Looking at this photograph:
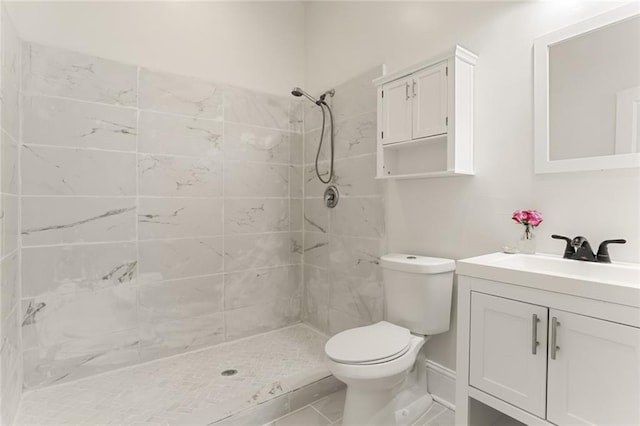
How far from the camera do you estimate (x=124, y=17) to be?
2.03 meters

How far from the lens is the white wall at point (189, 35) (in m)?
1.87

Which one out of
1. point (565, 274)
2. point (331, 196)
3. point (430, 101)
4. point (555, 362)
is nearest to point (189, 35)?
point (331, 196)

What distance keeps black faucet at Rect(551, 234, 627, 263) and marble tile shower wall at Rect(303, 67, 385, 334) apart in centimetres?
100

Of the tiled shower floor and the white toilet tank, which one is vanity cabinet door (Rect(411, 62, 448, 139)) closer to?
the white toilet tank

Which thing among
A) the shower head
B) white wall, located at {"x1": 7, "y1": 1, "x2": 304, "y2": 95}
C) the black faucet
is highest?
white wall, located at {"x1": 7, "y1": 1, "x2": 304, "y2": 95}

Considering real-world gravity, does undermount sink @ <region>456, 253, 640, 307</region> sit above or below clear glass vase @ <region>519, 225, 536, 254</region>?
below

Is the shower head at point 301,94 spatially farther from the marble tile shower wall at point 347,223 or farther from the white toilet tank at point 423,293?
the white toilet tank at point 423,293

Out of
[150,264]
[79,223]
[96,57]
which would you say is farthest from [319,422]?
[96,57]

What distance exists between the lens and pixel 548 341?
1.08 m

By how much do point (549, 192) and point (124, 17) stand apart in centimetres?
253

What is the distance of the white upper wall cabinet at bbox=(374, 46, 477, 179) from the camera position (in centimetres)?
161

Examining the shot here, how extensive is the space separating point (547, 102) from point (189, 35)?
2.19 meters

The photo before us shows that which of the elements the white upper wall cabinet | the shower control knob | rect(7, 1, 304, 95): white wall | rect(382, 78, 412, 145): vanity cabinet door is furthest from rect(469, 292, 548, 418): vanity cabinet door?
rect(7, 1, 304, 95): white wall

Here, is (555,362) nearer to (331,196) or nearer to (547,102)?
(547,102)
